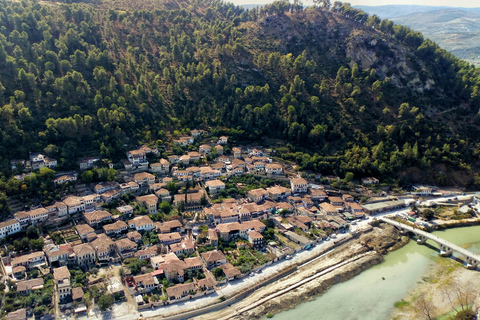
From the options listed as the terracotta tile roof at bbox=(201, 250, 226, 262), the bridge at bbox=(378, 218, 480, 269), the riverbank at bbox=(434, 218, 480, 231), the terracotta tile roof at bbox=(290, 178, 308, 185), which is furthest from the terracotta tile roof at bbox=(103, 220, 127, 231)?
the riverbank at bbox=(434, 218, 480, 231)

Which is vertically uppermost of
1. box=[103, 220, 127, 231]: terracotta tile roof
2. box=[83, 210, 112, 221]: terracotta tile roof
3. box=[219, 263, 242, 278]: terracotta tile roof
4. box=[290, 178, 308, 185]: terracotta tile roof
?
box=[290, 178, 308, 185]: terracotta tile roof

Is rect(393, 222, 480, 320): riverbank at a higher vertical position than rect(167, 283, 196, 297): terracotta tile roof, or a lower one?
lower

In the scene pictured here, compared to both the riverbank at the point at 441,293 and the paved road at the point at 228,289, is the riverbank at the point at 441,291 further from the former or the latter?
the paved road at the point at 228,289

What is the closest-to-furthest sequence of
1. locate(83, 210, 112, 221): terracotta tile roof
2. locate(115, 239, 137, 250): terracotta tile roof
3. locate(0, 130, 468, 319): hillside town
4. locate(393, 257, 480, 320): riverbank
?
locate(0, 130, 468, 319): hillside town, locate(393, 257, 480, 320): riverbank, locate(115, 239, 137, 250): terracotta tile roof, locate(83, 210, 112, 221): terracotta tile roof

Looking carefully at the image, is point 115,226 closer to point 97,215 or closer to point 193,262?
point 97,215

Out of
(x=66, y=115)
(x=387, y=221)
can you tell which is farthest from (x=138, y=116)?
(x=387, y=221)

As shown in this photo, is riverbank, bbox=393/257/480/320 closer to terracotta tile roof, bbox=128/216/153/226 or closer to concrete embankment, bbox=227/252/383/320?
concrete embankment, bbox=227/252/383/320

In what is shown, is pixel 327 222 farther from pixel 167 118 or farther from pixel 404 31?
pixel 404 31
